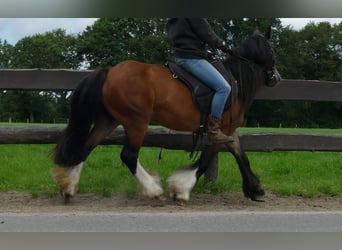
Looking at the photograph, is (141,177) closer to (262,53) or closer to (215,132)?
(215,132)

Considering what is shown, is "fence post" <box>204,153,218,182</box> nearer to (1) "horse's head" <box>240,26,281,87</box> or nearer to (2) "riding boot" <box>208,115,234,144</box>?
(2) "riding boot" <box>208,115,234,144</box>

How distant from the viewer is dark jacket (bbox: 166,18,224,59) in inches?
218

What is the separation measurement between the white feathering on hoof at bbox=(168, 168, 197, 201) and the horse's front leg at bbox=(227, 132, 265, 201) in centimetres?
52

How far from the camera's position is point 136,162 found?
540 cm

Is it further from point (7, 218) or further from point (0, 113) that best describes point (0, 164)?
point (0, 113)

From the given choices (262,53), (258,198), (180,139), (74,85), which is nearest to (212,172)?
(180,139)

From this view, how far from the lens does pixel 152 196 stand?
5375 millimetres

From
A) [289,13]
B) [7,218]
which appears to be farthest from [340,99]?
[7,218]

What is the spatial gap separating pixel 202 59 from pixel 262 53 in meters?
0.77

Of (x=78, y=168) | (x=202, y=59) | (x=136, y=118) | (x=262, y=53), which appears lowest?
(x=78, y=168)

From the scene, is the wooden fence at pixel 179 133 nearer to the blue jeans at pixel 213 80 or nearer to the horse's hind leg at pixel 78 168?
the horse's hind leg at pixel 78 168

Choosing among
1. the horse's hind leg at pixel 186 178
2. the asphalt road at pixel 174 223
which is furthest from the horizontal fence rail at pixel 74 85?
the asphalt road at pixel 174 223

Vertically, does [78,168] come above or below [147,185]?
above

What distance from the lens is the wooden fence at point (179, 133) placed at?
19.6 feet
